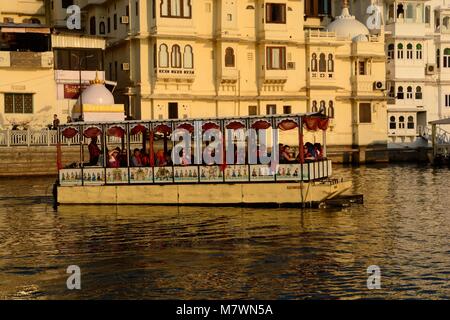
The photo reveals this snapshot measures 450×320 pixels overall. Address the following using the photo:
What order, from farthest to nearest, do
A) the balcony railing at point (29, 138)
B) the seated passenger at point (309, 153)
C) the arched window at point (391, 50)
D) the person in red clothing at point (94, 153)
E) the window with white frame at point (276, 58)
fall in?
the arched window at point (391, 50), the window with white frame at point (276, 58), the balcony railing at point (29, 138), the person in red clothing at point (94, 153), the seated passenger at point (309, 153)

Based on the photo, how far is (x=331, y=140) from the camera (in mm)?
57906

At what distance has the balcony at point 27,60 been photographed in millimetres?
49031

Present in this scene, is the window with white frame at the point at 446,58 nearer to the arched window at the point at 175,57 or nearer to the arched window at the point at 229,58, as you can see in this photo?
the arched window at the point at 229,58

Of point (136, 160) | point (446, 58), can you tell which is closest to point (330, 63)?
point (446, 58)

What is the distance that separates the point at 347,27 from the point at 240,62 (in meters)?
11.4

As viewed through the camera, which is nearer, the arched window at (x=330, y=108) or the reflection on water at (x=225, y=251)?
the reflection on water at (x=225, y=251)

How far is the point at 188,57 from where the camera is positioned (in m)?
51.6

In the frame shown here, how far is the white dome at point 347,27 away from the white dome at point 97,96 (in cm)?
2214

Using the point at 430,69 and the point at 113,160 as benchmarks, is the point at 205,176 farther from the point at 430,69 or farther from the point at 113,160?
the point at 430,69

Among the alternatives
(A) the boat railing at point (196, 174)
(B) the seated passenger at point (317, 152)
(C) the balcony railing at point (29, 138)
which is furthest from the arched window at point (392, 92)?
(A) the boat railing at point (196, 174)

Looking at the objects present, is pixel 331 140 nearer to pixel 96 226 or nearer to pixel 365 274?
pixel 96 226

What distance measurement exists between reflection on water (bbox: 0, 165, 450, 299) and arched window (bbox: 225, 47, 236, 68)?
85.6 feet

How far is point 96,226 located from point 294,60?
35406 millimetres
